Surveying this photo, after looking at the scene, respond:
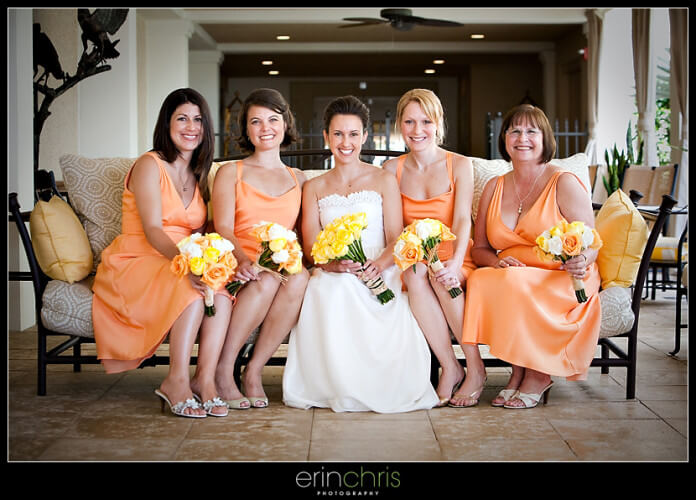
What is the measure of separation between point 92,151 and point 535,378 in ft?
18.4

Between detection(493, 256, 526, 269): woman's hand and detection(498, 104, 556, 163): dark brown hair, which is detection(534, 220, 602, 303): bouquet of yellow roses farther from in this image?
detection(498, 104, 556, 163): dark brown hair

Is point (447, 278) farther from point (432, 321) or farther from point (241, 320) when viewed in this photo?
point (241, 320)

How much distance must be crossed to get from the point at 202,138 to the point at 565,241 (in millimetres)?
1548

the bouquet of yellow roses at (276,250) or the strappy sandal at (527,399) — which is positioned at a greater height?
the bouquet of yellow roses at (276,250)

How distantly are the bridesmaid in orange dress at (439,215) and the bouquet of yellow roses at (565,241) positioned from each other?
36 centimetres

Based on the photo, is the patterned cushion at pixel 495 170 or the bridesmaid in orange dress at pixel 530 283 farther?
the patterned cushion at pixel 495 170

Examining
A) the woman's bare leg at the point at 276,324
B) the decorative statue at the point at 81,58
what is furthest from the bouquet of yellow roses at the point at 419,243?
the decorative statue at the point at 81,58

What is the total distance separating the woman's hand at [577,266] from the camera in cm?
293

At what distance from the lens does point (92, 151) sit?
24.6 feet

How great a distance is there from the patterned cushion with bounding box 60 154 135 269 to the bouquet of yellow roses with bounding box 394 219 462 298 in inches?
52.7

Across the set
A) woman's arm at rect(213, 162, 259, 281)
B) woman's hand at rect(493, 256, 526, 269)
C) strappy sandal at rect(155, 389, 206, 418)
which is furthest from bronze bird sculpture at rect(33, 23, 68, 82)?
woman's hand at rect(493, 256, 526, 269)

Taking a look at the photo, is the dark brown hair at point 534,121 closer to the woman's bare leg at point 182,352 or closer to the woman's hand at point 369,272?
the woman's hand at point 369,272

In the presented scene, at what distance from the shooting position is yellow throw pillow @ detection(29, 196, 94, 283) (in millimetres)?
3225
